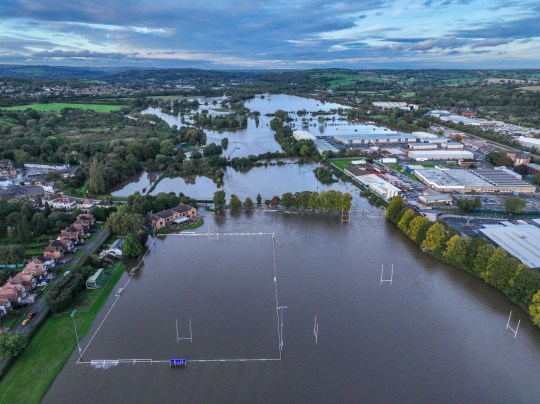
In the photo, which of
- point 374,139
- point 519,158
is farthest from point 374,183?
point 374,139

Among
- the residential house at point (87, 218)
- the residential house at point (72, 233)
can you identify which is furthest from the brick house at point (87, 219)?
the residential house at point (72, 233)

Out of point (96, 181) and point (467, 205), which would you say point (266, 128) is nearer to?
point (96, 181)

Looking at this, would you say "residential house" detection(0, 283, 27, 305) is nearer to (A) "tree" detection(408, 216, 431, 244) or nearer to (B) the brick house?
(B) the brick house

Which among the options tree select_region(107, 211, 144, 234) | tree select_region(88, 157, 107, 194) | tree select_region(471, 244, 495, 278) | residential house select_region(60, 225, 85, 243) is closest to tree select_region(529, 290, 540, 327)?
tree select_region(471, 244, 495, 278)

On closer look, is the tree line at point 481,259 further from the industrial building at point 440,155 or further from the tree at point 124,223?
the industrial building at point 440,155

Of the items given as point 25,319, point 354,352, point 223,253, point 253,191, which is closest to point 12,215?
point 25,319
